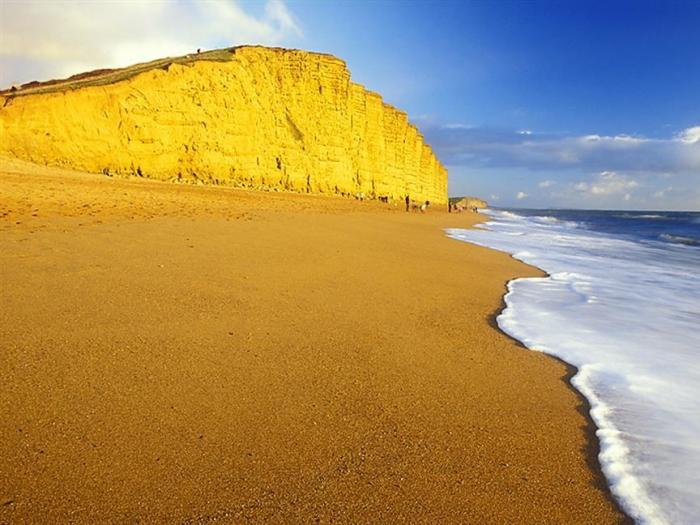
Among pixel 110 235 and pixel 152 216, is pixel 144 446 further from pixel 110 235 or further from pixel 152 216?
pixel 152 216

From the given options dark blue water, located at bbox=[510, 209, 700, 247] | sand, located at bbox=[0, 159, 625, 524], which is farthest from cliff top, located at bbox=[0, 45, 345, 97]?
dark blue water, located at bbox=[510, 209, 700, 247]

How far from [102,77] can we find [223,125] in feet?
25.5

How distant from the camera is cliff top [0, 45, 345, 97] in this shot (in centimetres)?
2236

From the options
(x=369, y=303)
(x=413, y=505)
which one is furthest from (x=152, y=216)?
(x=413, y=505)

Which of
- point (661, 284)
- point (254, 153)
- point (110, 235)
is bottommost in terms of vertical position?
point (661, 284)

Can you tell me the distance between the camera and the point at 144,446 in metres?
1.98

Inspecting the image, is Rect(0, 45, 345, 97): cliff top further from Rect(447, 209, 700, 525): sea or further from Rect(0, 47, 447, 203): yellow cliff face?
Rect(447, 209, 700, 525): sea

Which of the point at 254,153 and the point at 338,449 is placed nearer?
the point at 338,449

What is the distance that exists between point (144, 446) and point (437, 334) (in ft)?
9.30

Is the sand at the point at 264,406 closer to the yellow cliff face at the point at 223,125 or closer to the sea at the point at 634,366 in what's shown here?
the sea at the point at 634,366

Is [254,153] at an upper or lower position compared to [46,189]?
upper

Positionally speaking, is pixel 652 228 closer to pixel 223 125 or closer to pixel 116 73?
pixel 223 125

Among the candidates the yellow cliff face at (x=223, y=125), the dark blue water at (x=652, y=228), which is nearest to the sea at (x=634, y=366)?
the dark blue water at (x=652, y=228)

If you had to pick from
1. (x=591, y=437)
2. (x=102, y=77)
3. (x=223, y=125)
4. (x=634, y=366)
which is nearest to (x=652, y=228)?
(x=223, y=125)
